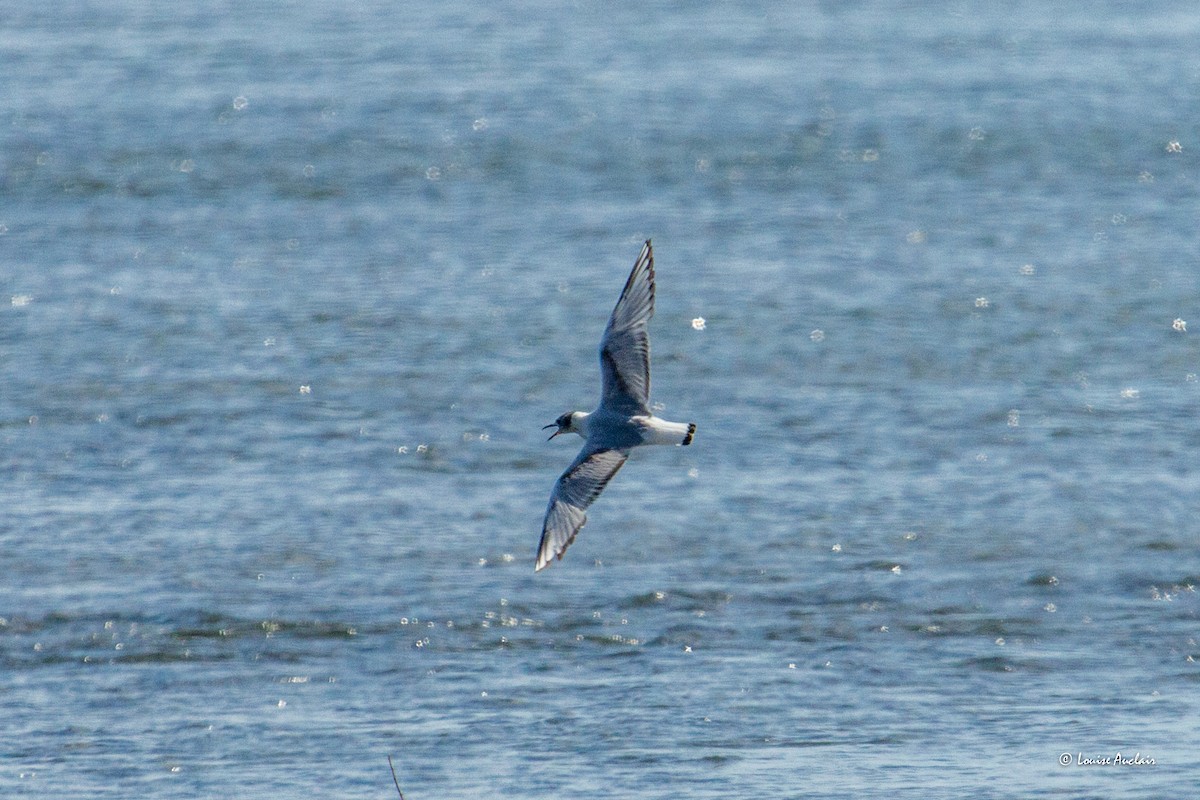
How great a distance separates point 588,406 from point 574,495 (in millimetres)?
6335

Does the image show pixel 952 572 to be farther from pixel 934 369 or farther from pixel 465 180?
pixel 465 180

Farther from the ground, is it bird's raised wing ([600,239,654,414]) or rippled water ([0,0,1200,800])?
bird's raised wing ([600,239,654,414])

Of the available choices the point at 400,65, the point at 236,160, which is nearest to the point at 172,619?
the point at 236,160

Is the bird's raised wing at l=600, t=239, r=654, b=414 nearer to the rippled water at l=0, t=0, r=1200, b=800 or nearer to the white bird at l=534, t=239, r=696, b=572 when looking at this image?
the white bird at l=534, t=239, r=696, b=572

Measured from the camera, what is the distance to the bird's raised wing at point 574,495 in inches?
357

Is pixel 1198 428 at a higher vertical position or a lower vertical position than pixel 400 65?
lower

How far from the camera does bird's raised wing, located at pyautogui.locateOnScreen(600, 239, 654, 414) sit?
30.5 feet

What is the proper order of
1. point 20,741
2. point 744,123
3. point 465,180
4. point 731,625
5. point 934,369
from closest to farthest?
point 20,741 < point 731,625 < point 934,369 < point 465,180 < point 744,123

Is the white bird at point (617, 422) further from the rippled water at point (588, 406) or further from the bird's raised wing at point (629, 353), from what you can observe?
the rippled water at point (588, 406)

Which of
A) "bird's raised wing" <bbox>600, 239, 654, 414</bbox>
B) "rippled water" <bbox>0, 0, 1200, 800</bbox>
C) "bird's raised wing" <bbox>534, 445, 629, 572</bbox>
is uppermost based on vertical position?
"bird's raised wing" <bbox>600, 239, 654, 414</bbox>

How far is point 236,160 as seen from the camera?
23.2 m

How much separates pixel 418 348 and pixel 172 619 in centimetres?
548

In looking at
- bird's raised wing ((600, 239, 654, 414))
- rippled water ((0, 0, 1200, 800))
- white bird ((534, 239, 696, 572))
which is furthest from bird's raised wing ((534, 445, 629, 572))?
rippled water ((0, 0, 1200, 800))

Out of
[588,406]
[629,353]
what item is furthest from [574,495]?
[588,406]
